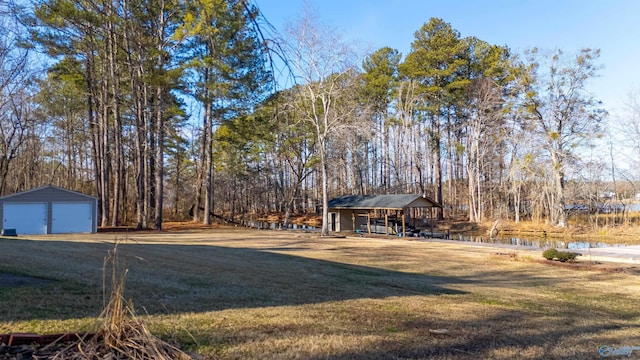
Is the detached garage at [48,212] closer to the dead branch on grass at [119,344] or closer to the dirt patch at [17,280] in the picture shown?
the dirt patch at [17,280]

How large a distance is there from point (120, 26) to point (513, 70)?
36382 mm

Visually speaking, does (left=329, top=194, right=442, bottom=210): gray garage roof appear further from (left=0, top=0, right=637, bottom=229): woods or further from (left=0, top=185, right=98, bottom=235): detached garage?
(left=0, top=185, right=98, bottom=235): detached garage

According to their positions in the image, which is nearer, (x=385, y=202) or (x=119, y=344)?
(x=119, y=344)

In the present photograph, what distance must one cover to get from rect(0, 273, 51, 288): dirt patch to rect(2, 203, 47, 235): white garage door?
17375 mm

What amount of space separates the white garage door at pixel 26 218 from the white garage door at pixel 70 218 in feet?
1.43

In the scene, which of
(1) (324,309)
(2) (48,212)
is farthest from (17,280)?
(2) (48,212)

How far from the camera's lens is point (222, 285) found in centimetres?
739

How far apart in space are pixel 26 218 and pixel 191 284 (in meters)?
18.5

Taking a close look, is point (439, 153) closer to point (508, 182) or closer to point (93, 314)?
point (508, 182)

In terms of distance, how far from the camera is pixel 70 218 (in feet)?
72.6

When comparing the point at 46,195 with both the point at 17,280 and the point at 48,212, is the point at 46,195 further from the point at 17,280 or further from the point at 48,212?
the point at 17,280

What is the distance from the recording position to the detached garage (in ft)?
67.9

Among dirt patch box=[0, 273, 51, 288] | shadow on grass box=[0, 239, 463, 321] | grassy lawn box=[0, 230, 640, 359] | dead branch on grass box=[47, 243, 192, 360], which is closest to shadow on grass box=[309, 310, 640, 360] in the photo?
grassy lawn box=[0, 230, 640, 359]

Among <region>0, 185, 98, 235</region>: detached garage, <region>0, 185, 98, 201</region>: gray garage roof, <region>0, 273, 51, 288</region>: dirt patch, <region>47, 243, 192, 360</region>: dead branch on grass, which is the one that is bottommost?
<region>0, 273, 51, 288</region>: dirt patch
